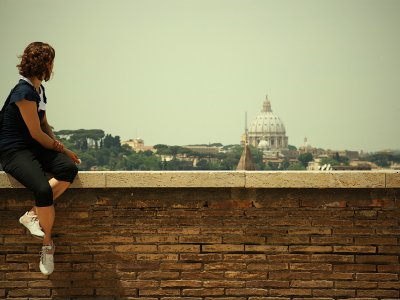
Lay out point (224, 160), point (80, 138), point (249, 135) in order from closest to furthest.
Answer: point (80, 138), point (224, 160), point (249, 135)

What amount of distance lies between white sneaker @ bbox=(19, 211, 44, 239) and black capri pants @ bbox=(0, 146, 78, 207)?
0.21 meters

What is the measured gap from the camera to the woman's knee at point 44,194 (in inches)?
229

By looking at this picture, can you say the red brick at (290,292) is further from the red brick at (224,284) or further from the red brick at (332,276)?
the red brick at (224,284)

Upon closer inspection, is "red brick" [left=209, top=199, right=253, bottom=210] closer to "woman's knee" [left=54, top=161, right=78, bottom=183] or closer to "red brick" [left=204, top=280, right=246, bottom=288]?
"red brick" [left=204, top=280, right=246, bottom=288]

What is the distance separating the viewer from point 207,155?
186 metres

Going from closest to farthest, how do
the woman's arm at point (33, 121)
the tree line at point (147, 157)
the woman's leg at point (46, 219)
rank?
the woman's arm at point (33, 121), the woman's leg at point (46, 219), the tree line at point (147, 157)

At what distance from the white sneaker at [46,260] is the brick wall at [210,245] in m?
0.24

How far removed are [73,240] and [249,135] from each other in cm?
18888

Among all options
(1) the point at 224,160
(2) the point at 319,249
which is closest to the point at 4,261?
(2) the point at 319,249

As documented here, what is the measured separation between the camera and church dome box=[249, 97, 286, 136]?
638 ft

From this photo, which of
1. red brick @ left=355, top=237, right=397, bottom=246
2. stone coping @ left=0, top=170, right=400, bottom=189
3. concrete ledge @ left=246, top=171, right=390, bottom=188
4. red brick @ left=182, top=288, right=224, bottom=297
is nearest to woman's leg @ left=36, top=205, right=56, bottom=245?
stone coping @ left=0, top=170, right=400, bottom=189

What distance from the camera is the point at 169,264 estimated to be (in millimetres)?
6297

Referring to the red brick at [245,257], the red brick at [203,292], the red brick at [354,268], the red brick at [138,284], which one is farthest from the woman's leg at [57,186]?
the red brick at [354,268]

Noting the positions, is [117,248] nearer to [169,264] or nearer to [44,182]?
[169,264]
